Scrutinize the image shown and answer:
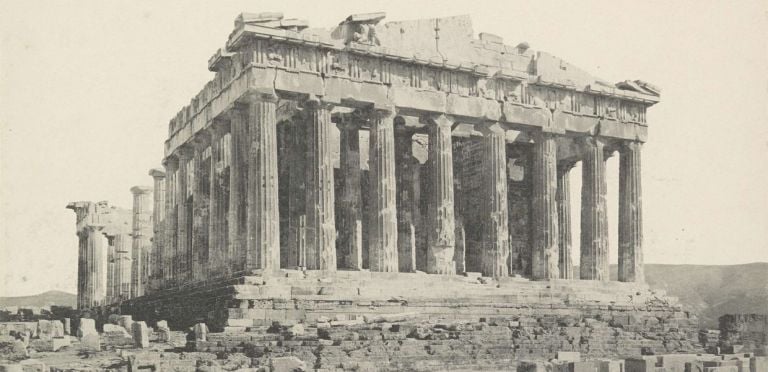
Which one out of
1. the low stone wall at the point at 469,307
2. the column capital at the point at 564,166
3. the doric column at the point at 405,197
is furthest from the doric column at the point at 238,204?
the column capital at the point at 564,166

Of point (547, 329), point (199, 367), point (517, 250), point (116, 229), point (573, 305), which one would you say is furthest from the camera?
point (116, 229)

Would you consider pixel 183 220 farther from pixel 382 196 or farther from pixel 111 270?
pixel 111 270

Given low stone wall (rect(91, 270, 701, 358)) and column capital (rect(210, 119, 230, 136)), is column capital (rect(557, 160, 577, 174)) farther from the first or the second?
column capital (rect(210, 119, 230, 136))

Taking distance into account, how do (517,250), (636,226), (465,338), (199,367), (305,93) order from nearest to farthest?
(199,367), (465,338), (305,93), (636,226), (517,250)

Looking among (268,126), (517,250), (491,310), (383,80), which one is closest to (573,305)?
(491,310)

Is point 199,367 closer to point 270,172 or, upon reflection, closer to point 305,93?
point 270,172

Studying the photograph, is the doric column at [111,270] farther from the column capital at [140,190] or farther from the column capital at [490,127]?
the column capital at [490,127]

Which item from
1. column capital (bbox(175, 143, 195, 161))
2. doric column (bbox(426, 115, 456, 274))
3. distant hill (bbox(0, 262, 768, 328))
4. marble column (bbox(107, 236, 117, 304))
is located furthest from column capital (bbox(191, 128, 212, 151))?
distant hill (bbox(0, 262, 768, 328))
